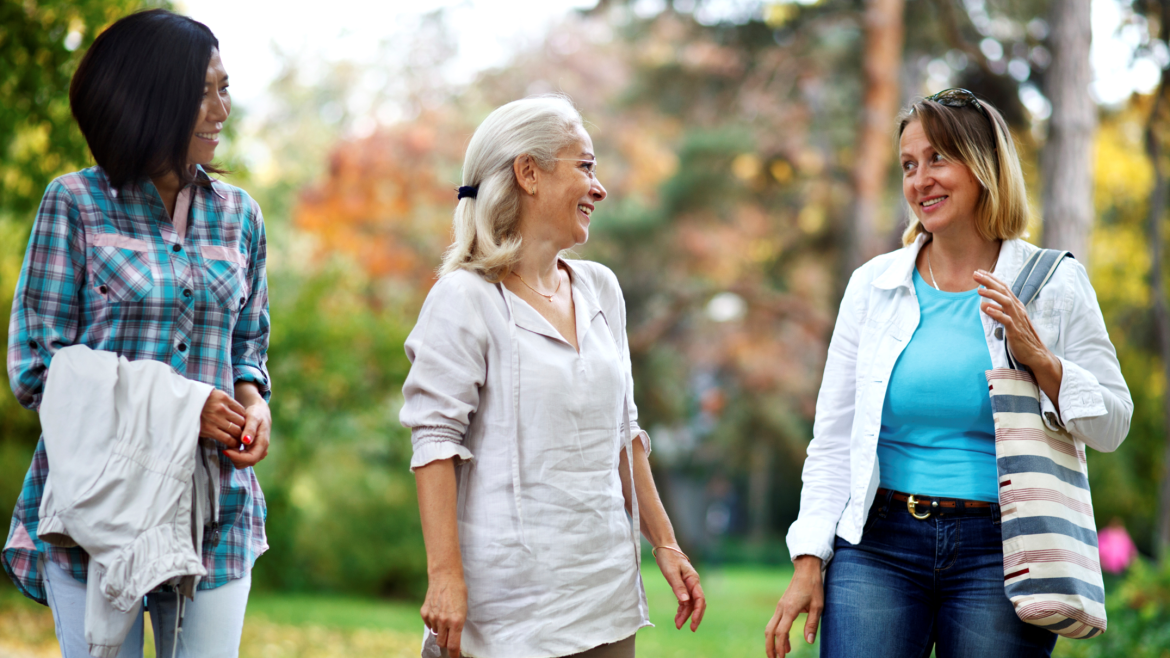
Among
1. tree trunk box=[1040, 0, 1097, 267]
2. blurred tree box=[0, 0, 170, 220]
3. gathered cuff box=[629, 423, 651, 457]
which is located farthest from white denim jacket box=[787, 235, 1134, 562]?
tree trunk box=[1040, 0, 1097, 267]

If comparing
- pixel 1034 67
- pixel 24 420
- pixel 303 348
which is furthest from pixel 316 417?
pixel 1034 67

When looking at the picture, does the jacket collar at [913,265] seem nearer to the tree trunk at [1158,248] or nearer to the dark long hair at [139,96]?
the dark long hair at [139,96]

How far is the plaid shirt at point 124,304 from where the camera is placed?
2109 mm

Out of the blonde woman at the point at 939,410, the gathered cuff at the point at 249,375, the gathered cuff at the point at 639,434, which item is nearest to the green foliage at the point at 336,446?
the gathered cuff at the point at 249,375

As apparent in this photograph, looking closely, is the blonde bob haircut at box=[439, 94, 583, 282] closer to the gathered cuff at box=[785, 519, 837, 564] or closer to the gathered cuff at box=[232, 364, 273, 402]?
the gathered cuff at box=[232, 364, 273, 402]

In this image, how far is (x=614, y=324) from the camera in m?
2.73

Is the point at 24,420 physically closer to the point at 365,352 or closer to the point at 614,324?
the point at 365,352

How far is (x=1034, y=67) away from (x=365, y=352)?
23.2 feet

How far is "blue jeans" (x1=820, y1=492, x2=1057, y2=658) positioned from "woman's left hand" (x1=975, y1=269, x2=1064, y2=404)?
1.14ft

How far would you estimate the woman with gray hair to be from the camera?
2318 millimetres

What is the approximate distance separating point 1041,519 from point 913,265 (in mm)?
753

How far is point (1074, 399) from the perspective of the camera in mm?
2328

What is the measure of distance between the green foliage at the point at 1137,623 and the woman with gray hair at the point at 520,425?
4.75m

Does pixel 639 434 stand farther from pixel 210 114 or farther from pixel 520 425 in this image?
pixel 210 114
